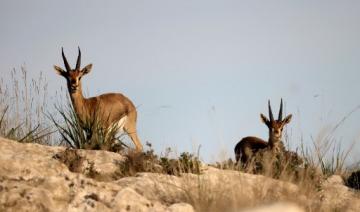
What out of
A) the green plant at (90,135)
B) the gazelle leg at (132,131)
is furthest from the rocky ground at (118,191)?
the gazelle leg at (132,131)

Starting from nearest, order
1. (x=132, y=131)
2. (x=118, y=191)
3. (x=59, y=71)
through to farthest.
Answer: (x=118, y=191)
(x=59, y=71)
(x=132, y=131)

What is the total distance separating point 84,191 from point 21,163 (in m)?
1.04

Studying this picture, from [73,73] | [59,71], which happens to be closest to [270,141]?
[73,73]

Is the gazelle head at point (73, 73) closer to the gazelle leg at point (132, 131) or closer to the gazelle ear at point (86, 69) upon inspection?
the gazelle ear at point (86, 69)

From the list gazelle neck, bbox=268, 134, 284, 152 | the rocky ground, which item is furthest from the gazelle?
the rocky ground

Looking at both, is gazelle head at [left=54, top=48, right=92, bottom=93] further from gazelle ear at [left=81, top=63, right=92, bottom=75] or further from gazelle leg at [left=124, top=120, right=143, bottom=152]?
gazelle leg at [left=124, top=120, right=143, bottom=152]

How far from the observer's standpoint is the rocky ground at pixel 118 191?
5539 mm

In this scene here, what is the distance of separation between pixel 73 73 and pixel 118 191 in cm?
924

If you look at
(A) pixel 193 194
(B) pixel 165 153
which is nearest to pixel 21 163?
(A) pixel 193 194

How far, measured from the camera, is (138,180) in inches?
285

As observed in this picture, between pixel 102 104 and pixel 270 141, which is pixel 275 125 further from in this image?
pixel 102 104

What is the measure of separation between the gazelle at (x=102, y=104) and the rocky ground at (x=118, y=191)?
5771mm

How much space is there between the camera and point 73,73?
14.7 meters

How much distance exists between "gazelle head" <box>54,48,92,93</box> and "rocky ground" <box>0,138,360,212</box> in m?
6.15
